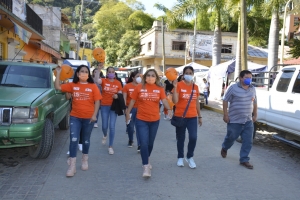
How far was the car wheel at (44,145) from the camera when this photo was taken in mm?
5338

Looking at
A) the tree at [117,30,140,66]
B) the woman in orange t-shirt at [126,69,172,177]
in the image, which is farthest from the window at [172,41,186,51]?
the woman in orange t-shirt at [126,69,172,177]

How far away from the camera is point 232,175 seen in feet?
16.7

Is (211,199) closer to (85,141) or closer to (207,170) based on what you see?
(207,170)

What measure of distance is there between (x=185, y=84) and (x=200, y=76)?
1747 centimetres

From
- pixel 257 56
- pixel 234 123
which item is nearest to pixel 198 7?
pixel 234 123

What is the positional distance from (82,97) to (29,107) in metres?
0.88

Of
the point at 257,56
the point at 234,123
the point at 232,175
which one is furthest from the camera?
the point at 257,56

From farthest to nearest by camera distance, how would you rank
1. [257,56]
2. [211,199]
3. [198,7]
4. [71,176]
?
1. [257,56]
2. [198,7]
3. [71,176]
4. [211,199]

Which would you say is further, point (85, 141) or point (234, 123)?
point (234, 123)

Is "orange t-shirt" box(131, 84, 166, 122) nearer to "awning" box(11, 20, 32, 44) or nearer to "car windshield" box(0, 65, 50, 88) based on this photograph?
"car windshield" box(0, 65, 50, 88)

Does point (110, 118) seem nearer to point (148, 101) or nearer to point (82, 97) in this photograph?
point (82, 97)

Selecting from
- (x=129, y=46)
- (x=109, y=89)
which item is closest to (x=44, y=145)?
(x=109, y=89)

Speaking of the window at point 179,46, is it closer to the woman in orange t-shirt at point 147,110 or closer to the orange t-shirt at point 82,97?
the woman in orange t-shirt at point 147,110

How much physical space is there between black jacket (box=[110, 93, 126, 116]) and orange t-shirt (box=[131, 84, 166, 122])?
4.38 feet
